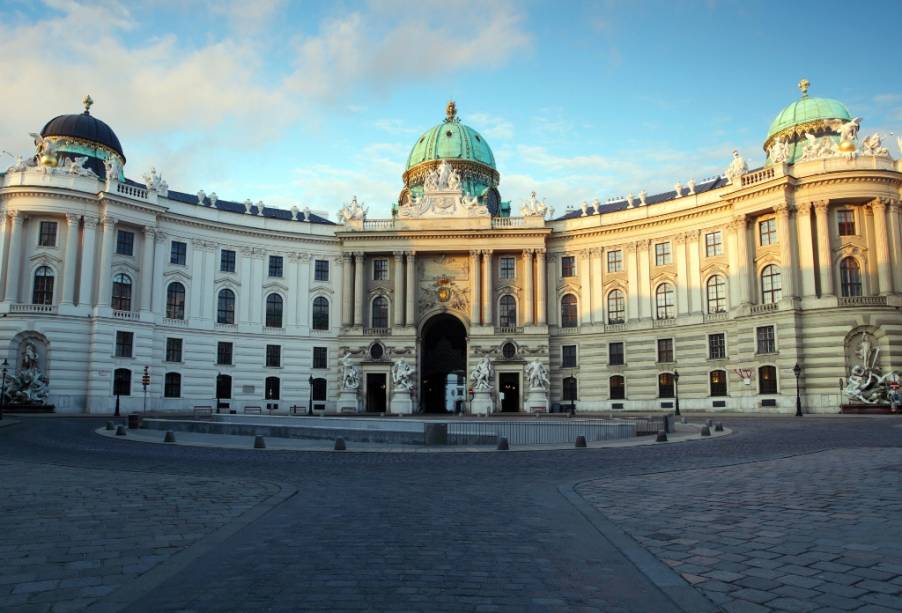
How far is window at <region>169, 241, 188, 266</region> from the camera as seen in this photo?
199 ft

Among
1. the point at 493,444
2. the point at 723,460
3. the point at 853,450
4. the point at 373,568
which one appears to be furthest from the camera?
the point at 493,444

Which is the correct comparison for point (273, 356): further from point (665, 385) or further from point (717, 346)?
point (717, 346)

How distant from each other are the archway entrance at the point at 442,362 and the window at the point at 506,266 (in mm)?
6538

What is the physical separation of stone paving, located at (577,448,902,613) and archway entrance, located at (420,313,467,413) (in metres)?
52.5

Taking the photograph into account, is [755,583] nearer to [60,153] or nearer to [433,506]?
[433,506]

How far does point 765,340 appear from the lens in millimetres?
51438

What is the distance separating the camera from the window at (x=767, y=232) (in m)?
53.2

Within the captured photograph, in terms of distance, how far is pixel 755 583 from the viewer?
634 centimetres

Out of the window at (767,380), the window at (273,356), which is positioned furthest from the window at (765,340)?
the window at (273,356)

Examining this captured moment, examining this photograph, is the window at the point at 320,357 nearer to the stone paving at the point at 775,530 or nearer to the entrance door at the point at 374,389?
the entrance door at the point at 374,389

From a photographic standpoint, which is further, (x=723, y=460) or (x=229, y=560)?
(x=723, y=460)

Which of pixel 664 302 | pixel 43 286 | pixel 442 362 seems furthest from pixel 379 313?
pixel 43 286

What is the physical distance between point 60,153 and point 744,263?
5728 centimetres

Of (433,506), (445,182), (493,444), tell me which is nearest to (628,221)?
(445,182)
